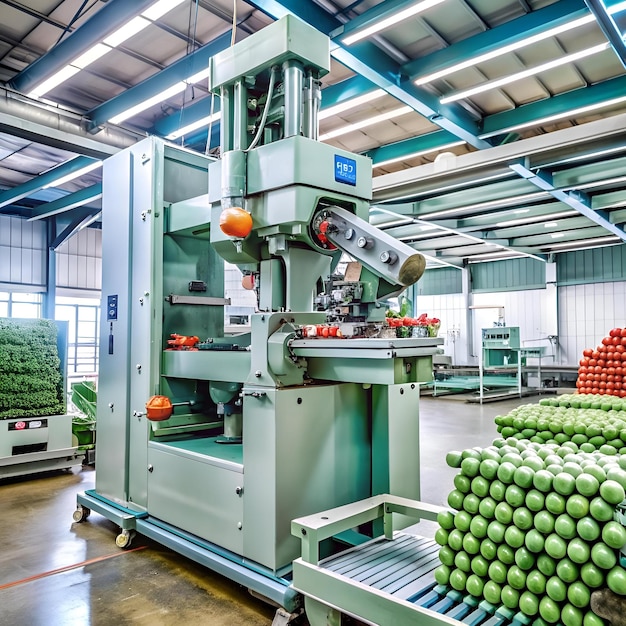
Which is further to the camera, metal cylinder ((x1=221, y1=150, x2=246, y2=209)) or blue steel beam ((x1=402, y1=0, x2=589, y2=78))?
blue steel beam ((x1=402, y1=0, x2=589, y2=78))

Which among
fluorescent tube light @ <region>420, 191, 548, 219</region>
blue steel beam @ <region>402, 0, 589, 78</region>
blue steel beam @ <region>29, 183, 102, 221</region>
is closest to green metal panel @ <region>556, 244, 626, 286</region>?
fluorescent tube light @ <region>420, 191, 548, 219</region>

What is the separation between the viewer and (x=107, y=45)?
4.55 m

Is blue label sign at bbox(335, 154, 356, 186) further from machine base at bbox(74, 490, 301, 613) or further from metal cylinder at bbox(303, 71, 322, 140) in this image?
machine base at bbox(74, 490, 301, 613)

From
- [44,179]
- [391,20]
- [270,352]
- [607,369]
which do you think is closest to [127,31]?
[391,20]

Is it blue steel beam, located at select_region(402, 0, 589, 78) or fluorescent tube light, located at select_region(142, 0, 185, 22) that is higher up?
fluorescent tube light, located at select_region(142, 0, 185, 22)

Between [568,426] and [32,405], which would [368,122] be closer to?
[568,426]

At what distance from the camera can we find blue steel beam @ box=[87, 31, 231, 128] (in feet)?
15.1

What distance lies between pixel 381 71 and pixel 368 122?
4.23ft

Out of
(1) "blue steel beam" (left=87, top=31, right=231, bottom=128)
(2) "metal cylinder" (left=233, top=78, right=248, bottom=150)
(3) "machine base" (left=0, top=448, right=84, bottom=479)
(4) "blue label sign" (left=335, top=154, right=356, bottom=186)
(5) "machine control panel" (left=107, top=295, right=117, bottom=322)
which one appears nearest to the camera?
(4) "blue label sign" (left=335, top=154, right=356, bottom=186)

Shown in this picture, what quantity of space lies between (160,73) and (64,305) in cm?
769

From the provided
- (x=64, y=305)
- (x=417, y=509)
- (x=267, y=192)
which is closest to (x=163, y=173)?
(x=267, y=192)

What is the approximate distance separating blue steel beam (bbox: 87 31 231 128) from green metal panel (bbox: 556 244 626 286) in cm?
1101

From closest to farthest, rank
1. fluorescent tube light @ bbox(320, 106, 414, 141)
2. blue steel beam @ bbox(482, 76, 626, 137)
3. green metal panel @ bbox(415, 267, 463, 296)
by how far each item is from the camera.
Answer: blue steel beam @ bbox(482, 76, 626, 137)
fluorescent tube light @ bbox(320, 106, 414, 141)
green metal panel @ bbox(415, 267, 463, 296)

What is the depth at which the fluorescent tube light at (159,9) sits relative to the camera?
3.90 meters
